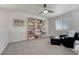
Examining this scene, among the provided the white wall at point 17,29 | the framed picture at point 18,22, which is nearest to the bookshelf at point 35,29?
the white wall at point 17,29

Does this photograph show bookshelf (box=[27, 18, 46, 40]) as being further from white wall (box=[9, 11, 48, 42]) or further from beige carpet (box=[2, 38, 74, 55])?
beige carpet (box=[2, 38, 74, 55])

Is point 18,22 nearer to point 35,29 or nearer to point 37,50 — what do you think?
point 35,29

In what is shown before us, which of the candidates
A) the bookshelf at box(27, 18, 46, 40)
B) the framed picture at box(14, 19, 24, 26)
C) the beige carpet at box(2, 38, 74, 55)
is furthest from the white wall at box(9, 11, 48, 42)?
the beige carpet at box(2, 38, 74, 55)

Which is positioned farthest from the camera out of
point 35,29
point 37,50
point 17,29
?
point 35,29

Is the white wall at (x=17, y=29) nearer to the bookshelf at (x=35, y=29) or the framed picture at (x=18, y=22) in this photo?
the framed picture at (x=18, y=22)

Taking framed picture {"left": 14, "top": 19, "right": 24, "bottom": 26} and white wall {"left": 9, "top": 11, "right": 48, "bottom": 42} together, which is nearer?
white wall {"left": 9, "top": 11, "right": 48, "bottom": 42}

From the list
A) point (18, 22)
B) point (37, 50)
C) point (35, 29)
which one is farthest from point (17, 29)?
point (37, 50)

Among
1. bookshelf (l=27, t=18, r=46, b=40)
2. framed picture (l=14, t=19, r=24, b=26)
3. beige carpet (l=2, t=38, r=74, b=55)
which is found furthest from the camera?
bookshelf (l=27, t=18, r=46, b=40)

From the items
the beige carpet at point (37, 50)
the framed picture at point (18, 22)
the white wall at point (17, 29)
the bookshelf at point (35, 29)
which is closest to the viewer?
the beige carpet at point (37, 50)

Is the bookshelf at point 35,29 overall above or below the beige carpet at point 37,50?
above

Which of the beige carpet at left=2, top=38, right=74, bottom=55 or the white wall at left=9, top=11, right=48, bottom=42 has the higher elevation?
the white wall at left=9, top=11, right=48, bottom=42

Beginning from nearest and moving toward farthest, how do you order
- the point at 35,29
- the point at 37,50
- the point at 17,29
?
1. the point at 37,50
2. the point at 17,29
3. the point at 35,29

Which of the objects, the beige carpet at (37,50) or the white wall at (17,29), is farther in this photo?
the white wall at (17,29)
